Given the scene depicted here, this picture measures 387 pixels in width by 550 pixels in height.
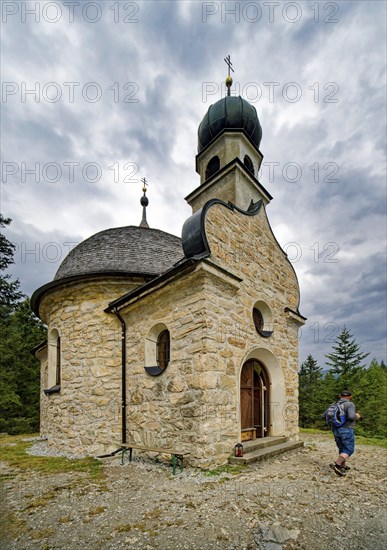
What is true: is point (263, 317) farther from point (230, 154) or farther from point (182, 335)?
point (230, 154)

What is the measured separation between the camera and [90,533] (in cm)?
339

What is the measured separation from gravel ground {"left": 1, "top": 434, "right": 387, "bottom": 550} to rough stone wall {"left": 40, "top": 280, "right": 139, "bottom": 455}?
196 centimetres

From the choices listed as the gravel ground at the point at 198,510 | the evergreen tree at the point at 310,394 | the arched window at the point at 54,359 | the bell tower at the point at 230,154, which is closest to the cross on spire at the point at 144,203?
the bell tower at the point at 230,154

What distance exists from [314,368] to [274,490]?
145 ft

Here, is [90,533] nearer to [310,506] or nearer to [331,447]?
[310,506]

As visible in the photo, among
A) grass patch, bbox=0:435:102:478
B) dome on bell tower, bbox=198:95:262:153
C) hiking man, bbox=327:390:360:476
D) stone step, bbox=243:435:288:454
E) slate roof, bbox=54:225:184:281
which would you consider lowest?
grass patch, bbox=0:435:102:478

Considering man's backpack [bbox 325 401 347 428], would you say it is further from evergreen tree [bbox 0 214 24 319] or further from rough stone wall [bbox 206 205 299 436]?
evergreen tree [bbox 0 214 24 319]

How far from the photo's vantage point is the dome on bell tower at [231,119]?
11336mm

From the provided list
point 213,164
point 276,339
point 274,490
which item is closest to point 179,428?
point 274,490

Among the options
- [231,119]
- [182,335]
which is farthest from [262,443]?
[231,119]

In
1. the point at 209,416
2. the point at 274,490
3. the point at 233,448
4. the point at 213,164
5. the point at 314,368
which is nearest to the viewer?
the point at 274,490

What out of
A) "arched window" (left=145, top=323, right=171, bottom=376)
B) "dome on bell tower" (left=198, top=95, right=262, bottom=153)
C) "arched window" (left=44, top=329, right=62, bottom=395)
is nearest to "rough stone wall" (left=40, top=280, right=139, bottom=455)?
"arched window" (left=44, top=329, right=62, bottom=395)

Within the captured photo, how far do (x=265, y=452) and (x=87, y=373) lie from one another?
4.89 metres

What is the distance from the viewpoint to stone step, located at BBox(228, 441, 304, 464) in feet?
19.2
